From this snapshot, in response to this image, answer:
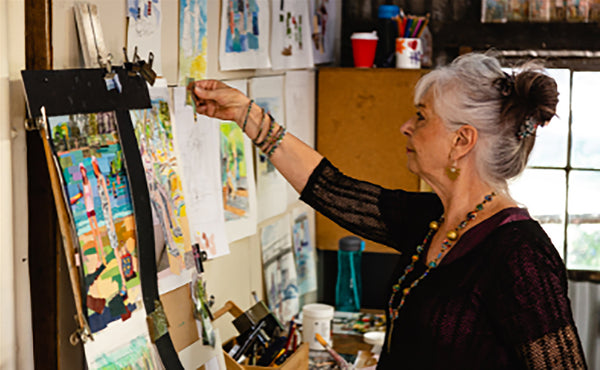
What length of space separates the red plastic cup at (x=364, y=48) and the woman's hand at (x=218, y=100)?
148cm

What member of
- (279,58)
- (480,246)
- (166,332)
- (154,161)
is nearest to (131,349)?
(166,332)

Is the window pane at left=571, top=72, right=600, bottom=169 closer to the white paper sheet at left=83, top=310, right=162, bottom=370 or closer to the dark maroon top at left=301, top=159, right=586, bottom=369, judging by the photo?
the dark maroon top at left=301, top=159, right=586, bottom=369

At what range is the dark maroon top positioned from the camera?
1.41 metres

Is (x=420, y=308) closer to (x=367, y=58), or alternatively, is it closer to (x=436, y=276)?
(x=436, y=276)

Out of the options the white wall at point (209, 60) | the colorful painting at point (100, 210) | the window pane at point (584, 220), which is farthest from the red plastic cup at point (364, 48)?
the colorful painting at point (100, 210)

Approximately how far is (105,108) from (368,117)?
1.82m

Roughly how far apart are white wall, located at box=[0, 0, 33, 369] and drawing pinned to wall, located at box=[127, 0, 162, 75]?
0.34 meters

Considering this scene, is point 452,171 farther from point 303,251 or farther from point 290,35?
point 303,251

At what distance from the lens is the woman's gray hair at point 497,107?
5.03ft

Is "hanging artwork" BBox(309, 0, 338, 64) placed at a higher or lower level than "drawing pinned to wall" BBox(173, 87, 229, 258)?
higher

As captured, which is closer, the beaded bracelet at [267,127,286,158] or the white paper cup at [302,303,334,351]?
the beaded bracelet at [267,127,286,158]

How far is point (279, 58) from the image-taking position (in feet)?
8.32

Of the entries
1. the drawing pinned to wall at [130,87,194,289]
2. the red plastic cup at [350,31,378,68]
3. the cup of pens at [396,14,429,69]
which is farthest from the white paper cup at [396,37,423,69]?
the drawing pinned to wall at [130,87,194,289]

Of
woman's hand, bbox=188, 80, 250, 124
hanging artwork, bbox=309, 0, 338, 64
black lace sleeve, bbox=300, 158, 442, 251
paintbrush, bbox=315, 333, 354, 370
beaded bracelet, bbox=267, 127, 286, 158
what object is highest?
hanging artwork, bbox=309, 0, 338, 64
